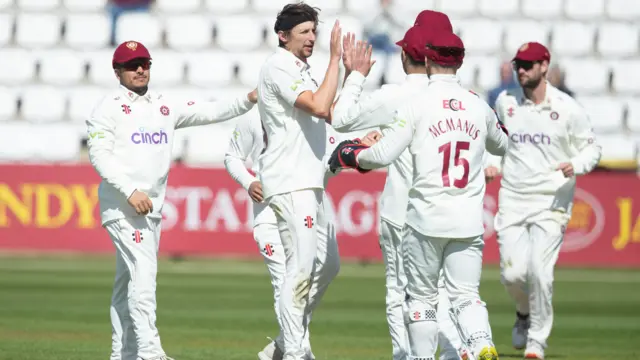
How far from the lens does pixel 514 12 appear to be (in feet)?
75.4

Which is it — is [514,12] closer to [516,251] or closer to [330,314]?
[330,314]

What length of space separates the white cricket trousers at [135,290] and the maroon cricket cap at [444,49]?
2426 mm

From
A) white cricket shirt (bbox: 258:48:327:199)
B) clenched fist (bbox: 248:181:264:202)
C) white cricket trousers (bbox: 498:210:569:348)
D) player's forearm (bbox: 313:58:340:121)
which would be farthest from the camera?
white cricket trousers (bbox: 498:210:569:348)

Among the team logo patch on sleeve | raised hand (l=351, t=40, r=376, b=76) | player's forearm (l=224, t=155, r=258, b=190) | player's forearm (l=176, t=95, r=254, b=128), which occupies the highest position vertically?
raised hand (l=351, t=40, r=376, b=76)

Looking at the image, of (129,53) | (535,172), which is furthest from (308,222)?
(535,172)

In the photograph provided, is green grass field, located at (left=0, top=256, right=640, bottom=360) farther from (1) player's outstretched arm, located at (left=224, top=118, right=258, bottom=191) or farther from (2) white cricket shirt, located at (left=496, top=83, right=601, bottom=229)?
(1) player's outstretched arm, located at (left=224, top=118, right=258, bottom=191)

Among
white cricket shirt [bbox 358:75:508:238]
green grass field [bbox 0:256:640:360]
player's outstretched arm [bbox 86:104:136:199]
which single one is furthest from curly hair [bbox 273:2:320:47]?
green grass field [bbox 0:256:640:360]

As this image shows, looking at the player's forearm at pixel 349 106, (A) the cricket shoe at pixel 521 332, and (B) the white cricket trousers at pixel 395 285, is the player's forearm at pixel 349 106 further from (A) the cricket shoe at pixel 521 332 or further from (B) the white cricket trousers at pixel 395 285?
(A) the cricket shoe at pixel 521 332

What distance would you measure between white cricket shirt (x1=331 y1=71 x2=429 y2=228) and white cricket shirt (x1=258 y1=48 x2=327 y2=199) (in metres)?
0.38

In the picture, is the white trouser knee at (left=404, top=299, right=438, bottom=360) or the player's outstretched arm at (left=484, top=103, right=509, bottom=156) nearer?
the white trouser knee at (left=404, top=299, right=438, bottom=360)

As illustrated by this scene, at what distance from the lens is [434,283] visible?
289 inches

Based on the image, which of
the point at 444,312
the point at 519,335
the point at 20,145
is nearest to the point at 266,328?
the point at 519,335

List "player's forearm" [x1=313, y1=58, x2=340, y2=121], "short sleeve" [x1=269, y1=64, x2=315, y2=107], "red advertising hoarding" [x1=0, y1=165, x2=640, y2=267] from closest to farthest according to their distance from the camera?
"player's forearm" [x1=313, y1=58, x2=340, y2=121] < "short sleeve" [x1=269, y1=64, x2=315, y2=107] < "red advertising hoarding" [x1=0, y1=165, x2=640, y2=267]

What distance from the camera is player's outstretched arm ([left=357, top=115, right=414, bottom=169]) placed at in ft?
23.2
